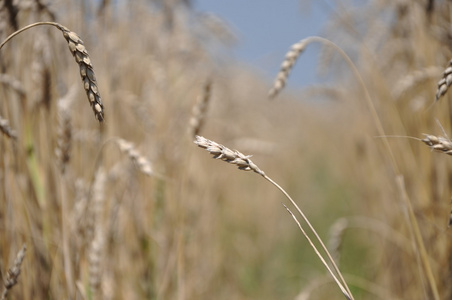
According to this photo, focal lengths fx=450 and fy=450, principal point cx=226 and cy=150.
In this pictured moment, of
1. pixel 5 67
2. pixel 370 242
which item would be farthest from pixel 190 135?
pixel 370 242

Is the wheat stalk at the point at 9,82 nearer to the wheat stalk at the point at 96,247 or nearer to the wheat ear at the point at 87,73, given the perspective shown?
the wheat stalk at the point at 96,247

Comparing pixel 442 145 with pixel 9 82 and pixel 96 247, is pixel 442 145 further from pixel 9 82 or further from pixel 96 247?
pixel 9 82

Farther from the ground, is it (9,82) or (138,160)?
(9,82)

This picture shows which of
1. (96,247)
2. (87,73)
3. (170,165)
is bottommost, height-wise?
(96,247)

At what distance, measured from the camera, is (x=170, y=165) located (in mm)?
1665

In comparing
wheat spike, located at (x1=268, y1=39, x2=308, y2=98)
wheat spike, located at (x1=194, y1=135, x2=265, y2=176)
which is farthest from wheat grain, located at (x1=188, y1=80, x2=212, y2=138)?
wheat spike, located at (x1=194, y1=135, x2=265, y2=176)

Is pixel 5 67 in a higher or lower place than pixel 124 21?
lower

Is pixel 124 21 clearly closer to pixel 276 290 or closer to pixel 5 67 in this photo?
pixel 5 67

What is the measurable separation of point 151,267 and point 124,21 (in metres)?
0.96

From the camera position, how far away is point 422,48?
1479mm

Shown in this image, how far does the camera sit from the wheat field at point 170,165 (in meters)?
0.94

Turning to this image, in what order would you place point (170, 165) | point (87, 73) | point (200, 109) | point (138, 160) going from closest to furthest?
point (87, 73)
point (138, 160)
point (200, 109)
point (170, 165)

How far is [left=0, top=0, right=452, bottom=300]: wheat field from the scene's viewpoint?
0.94m

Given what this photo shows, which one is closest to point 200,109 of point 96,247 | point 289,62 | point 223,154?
point 289,62
